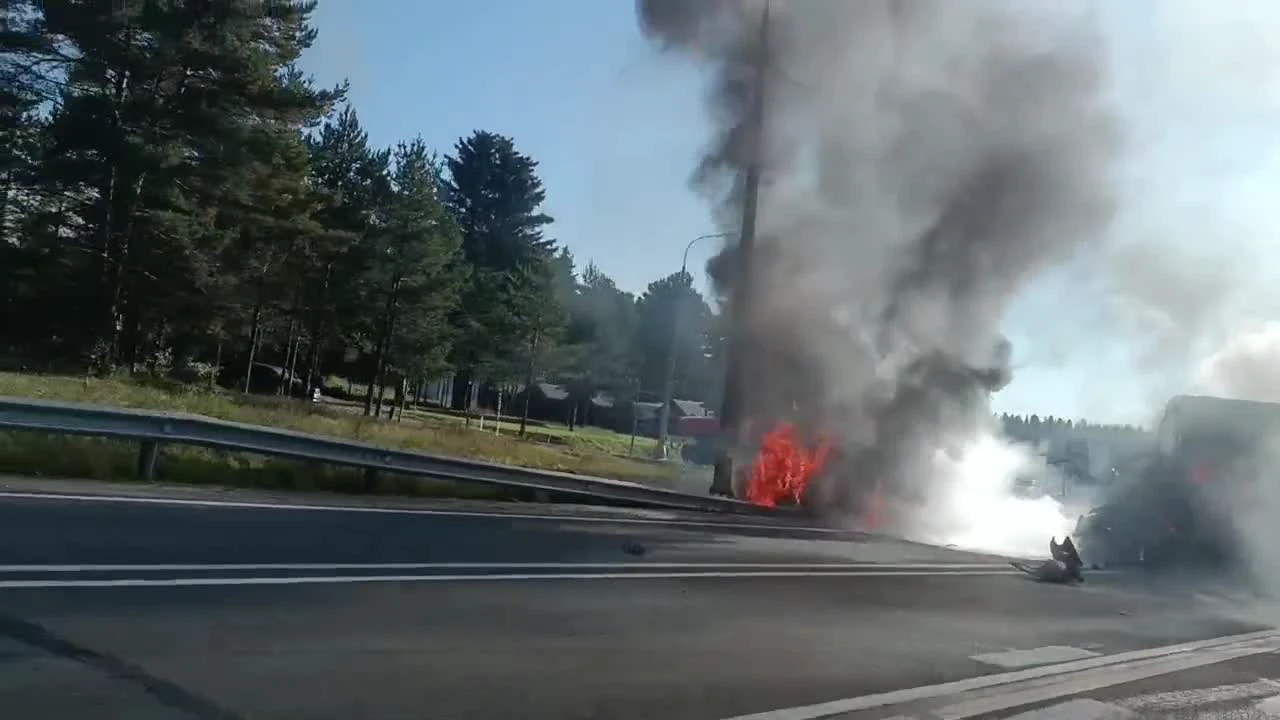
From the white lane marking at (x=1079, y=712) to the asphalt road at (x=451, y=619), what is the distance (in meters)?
0.76

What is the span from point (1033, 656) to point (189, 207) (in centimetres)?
2253

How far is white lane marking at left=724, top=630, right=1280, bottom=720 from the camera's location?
594 cm

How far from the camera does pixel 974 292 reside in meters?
21.2

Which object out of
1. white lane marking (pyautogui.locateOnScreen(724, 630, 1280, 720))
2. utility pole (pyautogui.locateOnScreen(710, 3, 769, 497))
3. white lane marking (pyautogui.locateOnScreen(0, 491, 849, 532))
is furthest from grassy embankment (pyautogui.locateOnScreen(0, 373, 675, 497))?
white lane marking (pyautogui.locateOnScreen(724, 630, 1280, 720))

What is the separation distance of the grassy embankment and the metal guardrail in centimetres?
46

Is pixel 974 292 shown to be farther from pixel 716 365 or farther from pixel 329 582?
pixel 329 582

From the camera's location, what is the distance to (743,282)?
68.1 feet

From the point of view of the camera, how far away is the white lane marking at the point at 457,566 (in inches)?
284

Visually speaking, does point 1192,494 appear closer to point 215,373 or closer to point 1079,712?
point 1079,712

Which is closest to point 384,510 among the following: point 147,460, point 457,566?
point 147,460

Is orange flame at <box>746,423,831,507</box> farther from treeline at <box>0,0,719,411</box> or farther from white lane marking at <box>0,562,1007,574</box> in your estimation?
white lane marking at <box>0,562,1007,574</box>

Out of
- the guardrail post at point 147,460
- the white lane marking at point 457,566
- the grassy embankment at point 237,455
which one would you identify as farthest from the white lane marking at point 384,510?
the white lane marking at point 457,566

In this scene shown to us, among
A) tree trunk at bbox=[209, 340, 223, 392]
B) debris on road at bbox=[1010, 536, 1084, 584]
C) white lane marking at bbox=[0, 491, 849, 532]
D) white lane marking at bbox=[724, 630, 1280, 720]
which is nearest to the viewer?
white lane marking at bbox=[724, 630, 1280, 720]

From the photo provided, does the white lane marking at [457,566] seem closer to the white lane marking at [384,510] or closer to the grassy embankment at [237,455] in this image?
the white lane marking at [384,510]
